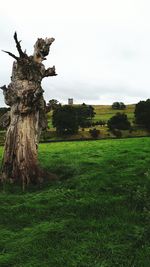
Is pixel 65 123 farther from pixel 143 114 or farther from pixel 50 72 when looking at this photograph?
pixel 50 72

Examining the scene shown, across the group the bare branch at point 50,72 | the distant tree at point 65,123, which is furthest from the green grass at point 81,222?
the distant tree at point 65,123

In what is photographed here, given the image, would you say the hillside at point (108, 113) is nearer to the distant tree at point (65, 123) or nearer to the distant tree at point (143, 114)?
the distant tree at point (143, 114)

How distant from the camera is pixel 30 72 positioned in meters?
25.1

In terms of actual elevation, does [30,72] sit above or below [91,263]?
above

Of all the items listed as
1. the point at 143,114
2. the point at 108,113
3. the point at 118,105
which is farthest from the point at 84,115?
the point at 118,105

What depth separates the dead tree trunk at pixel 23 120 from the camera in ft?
77.9

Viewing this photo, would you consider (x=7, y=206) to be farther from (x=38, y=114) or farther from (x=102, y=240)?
(x=38, y=114)

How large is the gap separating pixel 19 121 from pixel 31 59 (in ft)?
13.1

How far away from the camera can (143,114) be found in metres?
93.6

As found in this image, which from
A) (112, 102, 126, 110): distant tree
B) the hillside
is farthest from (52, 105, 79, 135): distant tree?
(112, 102, 126, 110): distant tree

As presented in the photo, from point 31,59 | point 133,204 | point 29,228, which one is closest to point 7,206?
point 29,228

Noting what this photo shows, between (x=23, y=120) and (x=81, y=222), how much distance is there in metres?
10.8

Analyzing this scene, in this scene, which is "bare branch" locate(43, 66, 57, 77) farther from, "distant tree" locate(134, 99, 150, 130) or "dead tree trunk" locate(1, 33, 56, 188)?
"distant tree" locate(134, 99, 150, 130)

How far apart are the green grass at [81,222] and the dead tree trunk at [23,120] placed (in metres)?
2.02
